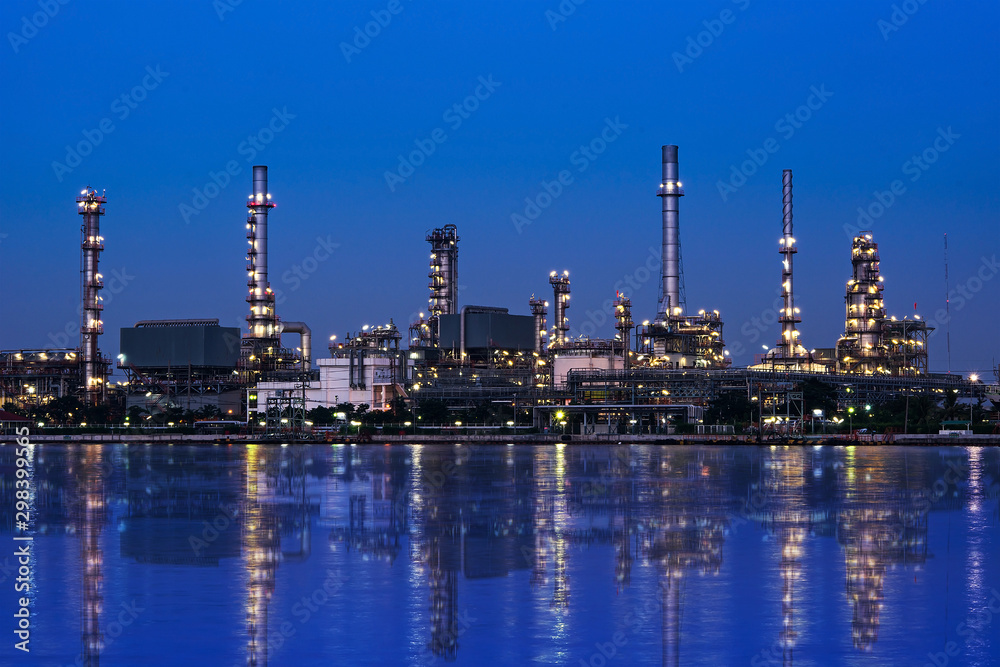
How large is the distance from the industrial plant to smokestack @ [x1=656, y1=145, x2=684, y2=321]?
0.54 ft

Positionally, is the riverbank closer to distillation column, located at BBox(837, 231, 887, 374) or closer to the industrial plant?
the industrial plant

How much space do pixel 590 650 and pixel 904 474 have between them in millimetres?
43351

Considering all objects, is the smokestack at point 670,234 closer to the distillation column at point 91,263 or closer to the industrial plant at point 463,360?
the industrial plant at point 463,360

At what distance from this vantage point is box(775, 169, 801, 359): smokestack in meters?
141

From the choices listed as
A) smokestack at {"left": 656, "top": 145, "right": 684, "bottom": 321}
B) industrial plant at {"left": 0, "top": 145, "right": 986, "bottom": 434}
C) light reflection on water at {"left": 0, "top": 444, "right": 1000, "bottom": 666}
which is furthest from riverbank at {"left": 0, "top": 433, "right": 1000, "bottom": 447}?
light reflection on water at {"left": 0, "top": 444, "right": 1000, "bottom": 666}

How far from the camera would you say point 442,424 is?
130m

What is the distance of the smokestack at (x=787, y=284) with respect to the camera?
141250 mm

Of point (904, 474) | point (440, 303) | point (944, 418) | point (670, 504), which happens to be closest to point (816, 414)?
point (944, 418)

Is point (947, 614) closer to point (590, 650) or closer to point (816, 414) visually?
point (590, 650)

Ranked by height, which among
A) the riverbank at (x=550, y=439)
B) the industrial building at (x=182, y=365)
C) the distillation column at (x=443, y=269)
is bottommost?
the riverbank at (x=550, y=439)

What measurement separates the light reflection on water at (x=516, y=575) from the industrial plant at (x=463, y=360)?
83823 millimetres

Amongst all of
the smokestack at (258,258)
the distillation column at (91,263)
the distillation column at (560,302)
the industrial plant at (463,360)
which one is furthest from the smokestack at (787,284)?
the distillation column at (91,263)

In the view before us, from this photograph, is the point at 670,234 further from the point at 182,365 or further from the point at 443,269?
the point at 182,365

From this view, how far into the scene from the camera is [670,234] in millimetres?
142375
